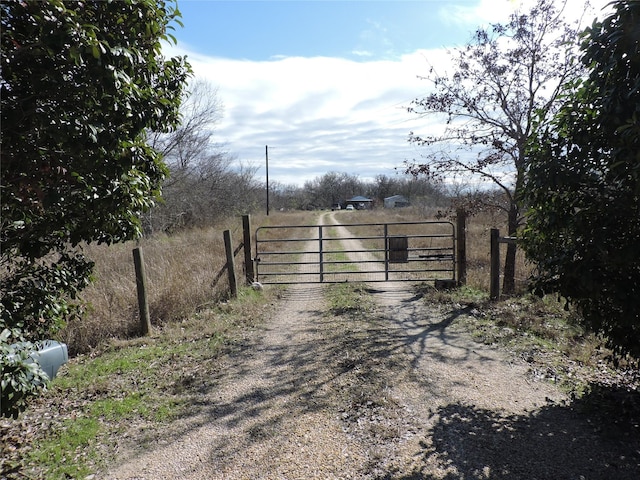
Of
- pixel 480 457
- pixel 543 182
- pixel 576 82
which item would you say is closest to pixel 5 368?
pixel 480 457

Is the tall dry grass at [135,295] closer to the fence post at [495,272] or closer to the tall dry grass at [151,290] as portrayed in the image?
the tall dry grass at [151,290]

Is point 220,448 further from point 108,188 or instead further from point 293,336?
point 293,336

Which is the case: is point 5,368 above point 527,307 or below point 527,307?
above

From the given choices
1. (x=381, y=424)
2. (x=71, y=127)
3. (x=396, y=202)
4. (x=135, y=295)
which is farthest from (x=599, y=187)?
(x=396, y=202)

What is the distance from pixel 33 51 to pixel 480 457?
4.39 m

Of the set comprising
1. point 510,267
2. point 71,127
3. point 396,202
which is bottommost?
point 510,267

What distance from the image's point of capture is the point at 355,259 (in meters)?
14.4

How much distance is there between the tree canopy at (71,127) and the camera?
2494 mm

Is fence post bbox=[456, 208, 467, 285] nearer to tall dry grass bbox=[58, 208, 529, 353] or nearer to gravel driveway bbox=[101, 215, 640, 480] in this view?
tall dry grass bbox=[58, 208, 529, 353]

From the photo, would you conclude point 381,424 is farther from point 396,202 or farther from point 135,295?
point 396,202

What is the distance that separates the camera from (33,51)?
7.73 feet

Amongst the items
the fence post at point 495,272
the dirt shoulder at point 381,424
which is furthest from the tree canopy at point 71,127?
the fence post at point 495,272

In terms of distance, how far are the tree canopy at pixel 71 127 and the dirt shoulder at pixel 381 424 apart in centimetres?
182

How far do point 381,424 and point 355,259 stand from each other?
10.5 m
